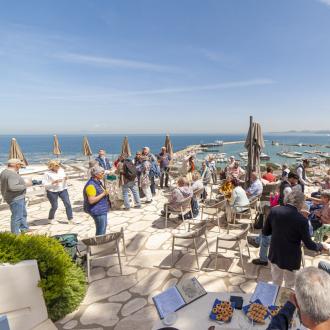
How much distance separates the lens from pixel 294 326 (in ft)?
6.37

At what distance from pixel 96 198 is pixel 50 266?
171cm

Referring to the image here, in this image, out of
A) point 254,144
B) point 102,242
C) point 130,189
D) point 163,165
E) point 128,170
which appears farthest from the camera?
point 163,165

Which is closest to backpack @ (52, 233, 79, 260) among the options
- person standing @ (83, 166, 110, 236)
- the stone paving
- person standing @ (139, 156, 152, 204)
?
the stone paving

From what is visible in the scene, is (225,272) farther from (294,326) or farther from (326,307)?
(326,307)

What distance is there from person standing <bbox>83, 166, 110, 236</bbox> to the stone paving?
82cm

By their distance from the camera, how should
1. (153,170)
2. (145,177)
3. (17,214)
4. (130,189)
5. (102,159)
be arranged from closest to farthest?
1. (17,214)
2. (130,189)
3. (145,177)
4. (153,170)
5. (102,159)

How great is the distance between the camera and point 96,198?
4.67 metres

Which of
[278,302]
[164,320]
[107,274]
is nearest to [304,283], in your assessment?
[278,302]

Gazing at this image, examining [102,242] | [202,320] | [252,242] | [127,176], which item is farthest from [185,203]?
[202,320]

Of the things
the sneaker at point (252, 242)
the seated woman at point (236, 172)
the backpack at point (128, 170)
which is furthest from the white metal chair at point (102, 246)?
the seated woman at point (236, 172)

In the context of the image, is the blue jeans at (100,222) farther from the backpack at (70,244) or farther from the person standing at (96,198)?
the backpack at (70,244)

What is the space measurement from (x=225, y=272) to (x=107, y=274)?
7.00 feet

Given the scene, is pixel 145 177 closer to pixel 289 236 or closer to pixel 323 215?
pixel 323 215

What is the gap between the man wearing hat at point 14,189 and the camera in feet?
16.9
